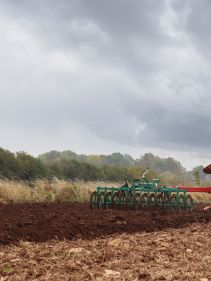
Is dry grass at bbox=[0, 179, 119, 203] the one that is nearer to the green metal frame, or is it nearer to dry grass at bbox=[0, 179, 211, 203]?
dry grass at bbox=[0, 179, 211, 203]

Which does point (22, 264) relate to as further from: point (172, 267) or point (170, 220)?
point (170, 220)

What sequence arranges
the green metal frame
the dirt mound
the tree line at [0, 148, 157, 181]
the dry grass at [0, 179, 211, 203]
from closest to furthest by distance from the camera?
the dirt mound → the green metal frame → the dry grass at [0, 179, 211, 203] → the tree line at [0, 148, 157, 181]

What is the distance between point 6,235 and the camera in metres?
6.82

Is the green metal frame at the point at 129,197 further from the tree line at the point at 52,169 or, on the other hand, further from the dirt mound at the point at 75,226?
the tree line at the point at 52,169

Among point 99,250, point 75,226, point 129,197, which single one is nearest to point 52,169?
point 129,197

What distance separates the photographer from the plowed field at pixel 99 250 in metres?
4.78

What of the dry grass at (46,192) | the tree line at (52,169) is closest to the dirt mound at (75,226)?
the dry grass at (46,192)

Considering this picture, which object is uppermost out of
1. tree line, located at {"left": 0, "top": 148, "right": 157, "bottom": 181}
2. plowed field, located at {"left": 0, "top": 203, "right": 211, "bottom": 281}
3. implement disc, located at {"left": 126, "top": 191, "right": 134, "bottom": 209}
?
tree line, located at {"left": 0, "top": 148, "right": 157, "bottom": 181}

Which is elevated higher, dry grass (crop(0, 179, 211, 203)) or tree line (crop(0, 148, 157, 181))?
tree line (crop(0, 148, 157, 181))

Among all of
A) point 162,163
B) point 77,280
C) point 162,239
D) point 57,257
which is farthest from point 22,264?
point 162,163

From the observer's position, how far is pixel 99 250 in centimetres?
586

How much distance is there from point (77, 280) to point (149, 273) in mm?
718

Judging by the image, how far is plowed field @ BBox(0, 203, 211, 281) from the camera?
478 cm

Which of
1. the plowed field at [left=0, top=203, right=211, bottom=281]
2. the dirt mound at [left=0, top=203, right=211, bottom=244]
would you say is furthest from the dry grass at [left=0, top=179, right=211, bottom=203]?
the plowed field at [left=0, top=203, right=211, bottom=281]
